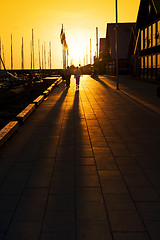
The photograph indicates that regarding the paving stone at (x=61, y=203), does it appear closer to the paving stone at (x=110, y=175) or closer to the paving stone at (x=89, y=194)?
the paving stone at (x=89, y=194)

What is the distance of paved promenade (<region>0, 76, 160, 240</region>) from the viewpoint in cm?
402

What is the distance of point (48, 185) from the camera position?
217 inches

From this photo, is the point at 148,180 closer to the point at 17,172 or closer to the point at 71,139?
the point at 17,172

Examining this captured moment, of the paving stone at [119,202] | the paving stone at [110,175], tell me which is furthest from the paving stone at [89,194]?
the paving stone at [110,175]

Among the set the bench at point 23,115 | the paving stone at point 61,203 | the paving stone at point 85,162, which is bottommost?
the paving stone at point 61,203

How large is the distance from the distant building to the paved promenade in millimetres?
20464

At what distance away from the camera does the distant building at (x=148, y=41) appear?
97.3ft

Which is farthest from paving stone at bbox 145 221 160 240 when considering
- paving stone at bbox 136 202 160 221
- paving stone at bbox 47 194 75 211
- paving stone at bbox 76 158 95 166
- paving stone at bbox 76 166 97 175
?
paving stone at bbox 76 158 95 166

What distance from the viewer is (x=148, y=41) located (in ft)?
110

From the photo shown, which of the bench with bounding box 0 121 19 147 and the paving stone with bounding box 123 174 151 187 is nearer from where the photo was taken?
the paving stone with bounding box 123 174 151 187

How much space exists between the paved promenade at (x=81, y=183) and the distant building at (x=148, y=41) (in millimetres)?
20464

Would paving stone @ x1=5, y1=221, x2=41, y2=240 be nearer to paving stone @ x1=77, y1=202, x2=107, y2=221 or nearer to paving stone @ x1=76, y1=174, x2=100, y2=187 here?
paving stone @ x1=77, y1=202, x2=107, y2=221

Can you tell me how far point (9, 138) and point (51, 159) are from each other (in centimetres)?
242

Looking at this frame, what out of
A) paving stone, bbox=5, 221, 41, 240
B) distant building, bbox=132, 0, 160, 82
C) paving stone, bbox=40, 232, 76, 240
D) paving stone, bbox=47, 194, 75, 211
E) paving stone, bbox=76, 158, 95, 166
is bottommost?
paving stone, bbox=40, 232, 76, 240
